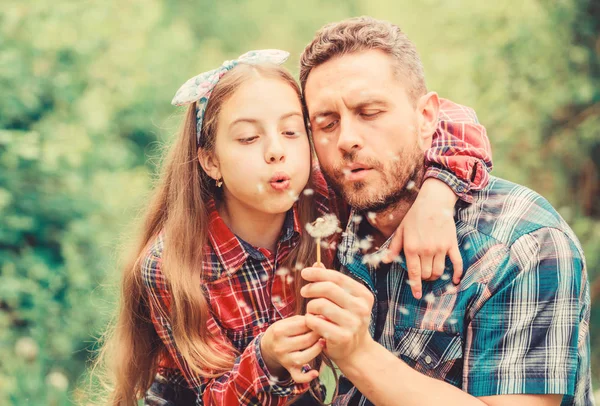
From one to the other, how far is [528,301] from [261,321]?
909 millimetres

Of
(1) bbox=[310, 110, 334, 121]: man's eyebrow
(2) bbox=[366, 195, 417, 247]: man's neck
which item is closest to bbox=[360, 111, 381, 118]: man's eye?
(1) bbox=[310, 110, 334, 121]: man's eyebrow

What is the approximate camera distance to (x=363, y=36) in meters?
2.40

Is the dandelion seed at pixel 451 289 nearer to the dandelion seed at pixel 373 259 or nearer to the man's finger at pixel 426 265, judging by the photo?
the man's finger at pixel 426 265

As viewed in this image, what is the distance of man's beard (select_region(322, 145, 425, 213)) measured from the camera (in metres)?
2.29

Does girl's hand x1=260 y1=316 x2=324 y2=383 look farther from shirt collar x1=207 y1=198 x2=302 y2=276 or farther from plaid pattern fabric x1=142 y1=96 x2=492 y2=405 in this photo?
shirt collar x1=207 y1=198 x2=302 y2=276

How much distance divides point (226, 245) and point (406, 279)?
2.08 ft

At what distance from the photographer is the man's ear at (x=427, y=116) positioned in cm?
243

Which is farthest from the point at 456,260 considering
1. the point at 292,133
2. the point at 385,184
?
the point at 292,133

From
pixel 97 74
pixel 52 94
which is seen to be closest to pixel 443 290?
pixel 52 94

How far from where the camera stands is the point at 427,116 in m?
2.46

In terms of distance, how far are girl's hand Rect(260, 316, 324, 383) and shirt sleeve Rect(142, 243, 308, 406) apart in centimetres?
13

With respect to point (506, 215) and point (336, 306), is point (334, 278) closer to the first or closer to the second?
point (336, 306)

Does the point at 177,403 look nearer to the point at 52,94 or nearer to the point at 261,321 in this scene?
the point at 261,321

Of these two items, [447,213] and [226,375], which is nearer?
[447,213]
